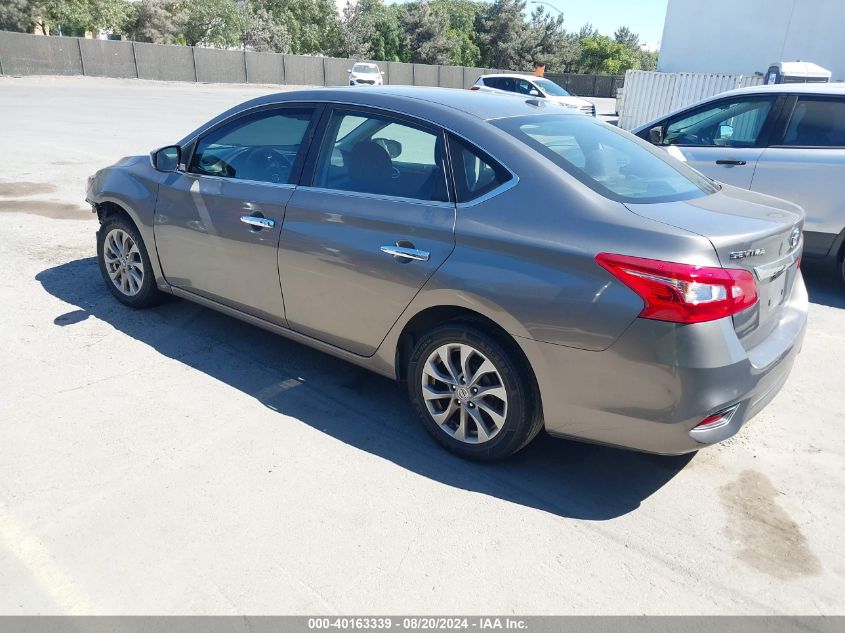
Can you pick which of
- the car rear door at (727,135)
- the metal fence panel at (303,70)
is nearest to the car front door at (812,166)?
the car rear door at (727,135)

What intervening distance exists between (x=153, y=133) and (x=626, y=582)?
1539 cm

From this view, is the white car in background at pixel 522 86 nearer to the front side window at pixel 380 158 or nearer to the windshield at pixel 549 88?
the windshield at pixel 549 88

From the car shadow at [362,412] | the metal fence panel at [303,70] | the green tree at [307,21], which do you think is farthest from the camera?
the green tree at [307,21]

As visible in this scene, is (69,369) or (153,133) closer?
(69,369)

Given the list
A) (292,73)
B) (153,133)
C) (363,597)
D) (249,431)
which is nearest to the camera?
(363,597)

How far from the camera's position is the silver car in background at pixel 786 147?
566 centimetres

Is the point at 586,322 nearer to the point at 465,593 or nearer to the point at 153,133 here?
the point at 465,593

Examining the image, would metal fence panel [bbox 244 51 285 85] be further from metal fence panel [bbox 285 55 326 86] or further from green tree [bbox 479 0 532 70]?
green tree [bbox 479 0 532 70]

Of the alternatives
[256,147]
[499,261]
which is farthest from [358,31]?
[499,261]

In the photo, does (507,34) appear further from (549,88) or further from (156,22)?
(549,88)

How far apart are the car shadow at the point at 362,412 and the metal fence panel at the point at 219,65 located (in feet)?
140

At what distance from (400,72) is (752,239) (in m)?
52.6

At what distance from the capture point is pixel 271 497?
3000mm

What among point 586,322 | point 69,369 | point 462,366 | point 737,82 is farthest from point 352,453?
point 737,82
